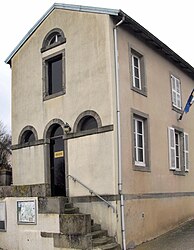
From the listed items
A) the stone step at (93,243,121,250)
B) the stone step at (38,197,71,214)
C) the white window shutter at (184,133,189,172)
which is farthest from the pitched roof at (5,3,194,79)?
the stone step at (93,243,121,250)

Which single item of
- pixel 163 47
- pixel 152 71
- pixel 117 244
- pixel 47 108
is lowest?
pixel 117 244

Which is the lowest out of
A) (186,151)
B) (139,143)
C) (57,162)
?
(57,162)

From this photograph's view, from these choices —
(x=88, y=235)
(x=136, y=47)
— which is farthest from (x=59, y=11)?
(x=88, y=235)

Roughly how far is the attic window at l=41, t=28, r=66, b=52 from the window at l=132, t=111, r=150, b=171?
395 centimetres

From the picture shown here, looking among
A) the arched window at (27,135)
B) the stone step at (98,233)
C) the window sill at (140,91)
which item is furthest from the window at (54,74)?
the stone step at (98,233)

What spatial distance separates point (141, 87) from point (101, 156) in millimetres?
3417

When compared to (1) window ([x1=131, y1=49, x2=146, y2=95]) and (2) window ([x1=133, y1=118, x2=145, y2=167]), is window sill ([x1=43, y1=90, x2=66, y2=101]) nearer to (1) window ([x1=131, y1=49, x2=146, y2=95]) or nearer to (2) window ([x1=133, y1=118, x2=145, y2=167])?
(1) window ([x1=131, y1=49, x2=146, y2=95])

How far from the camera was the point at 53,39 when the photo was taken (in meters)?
15.8

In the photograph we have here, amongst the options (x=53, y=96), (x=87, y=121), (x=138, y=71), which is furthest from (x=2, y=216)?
(x=138, y=71)

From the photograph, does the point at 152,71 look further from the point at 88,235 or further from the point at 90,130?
the point at 88,235

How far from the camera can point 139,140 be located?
48.2 feet

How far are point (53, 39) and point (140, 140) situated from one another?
514cm

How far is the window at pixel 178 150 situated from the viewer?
1672cm

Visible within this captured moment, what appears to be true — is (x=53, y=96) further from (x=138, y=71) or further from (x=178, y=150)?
(x=178, y=150)
